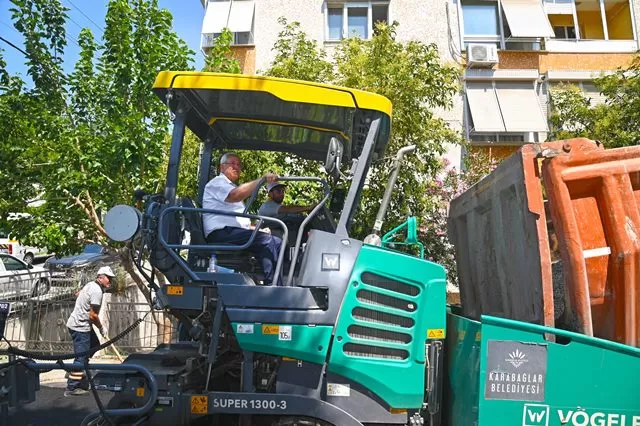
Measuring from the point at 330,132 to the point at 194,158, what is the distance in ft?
11.1

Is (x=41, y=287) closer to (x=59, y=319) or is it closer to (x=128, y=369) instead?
(x=59, y=319)

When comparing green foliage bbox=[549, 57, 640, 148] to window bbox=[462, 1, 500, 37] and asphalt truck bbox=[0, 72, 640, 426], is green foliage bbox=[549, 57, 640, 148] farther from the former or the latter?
asphalt truck bbox=[0, 72, 640, 426]

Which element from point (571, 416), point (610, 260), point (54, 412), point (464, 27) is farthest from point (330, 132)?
point (464, 27)

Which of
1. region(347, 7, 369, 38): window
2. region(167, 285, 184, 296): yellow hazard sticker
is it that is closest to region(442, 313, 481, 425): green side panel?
region(167, 285, 184, 296): yellow hazard sticker

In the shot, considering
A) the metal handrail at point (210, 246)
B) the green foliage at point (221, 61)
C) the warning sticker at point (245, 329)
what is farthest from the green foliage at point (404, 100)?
the warning sticker at point (245, 329)

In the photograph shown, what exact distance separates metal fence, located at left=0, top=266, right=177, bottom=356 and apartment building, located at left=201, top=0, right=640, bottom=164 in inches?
281

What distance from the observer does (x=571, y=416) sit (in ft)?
11.1

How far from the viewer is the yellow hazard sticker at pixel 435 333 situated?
3818 millimetres

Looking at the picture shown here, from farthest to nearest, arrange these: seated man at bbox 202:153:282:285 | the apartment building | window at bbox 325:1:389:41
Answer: window at bbox 325:1:389:41
the apartment building
seated man at bbox 202:153:282:285

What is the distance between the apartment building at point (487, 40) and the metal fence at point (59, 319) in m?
7.14

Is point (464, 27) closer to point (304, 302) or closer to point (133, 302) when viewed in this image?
point (133, 302)

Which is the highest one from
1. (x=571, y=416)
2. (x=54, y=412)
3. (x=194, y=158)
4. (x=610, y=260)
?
(x=194, y=158)

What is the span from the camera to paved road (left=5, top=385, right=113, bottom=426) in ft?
21.8

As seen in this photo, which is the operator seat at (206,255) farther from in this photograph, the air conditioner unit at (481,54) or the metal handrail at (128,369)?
the air conditioner unit at (481,54)
